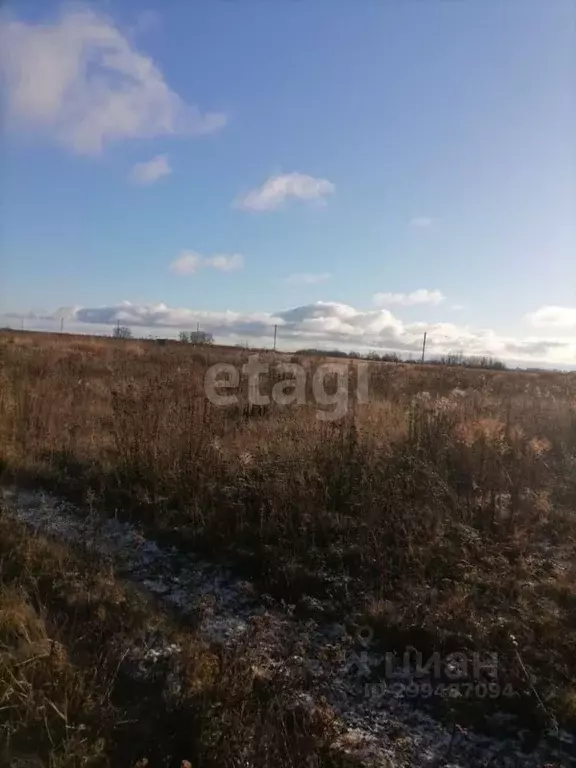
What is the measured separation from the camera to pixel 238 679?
2.85 m

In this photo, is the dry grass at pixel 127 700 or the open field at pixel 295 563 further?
the open field at pixel 295 563

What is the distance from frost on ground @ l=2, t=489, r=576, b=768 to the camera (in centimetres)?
264

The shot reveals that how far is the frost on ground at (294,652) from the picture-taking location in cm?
264

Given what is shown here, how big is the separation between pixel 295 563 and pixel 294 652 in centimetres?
100

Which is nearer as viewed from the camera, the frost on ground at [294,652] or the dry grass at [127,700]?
the dry grass at [127,700]

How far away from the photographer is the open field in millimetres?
2633

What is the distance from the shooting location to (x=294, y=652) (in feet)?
10.8

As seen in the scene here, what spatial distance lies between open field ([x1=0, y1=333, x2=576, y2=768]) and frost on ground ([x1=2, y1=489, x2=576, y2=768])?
26mm

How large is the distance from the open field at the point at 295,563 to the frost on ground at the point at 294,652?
0.03 meters

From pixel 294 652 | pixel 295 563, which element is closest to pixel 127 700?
pixel 294 652

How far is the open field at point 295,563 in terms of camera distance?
2633mm

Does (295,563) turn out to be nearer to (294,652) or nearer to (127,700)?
(294,652)

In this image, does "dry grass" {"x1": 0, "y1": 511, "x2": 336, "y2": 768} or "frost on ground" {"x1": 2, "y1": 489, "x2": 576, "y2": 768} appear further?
"frost on ground" {"x1": 2, "y1": 489, "x2": 576, "y2": 768}

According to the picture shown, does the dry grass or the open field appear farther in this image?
the open field
